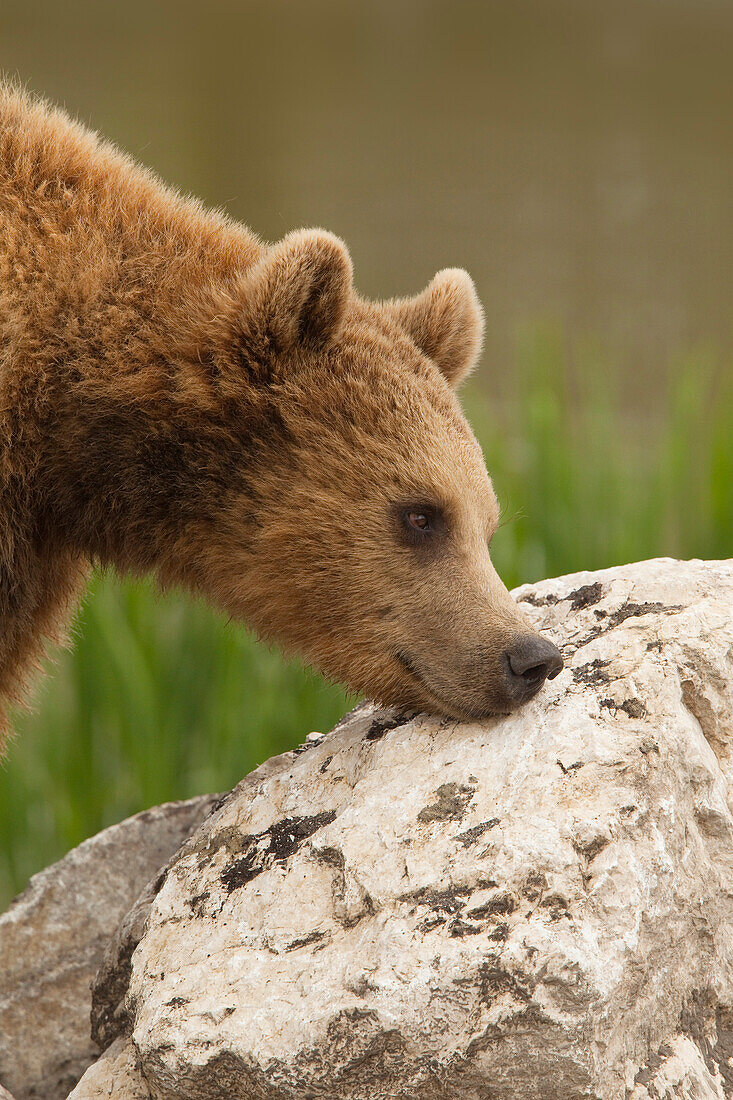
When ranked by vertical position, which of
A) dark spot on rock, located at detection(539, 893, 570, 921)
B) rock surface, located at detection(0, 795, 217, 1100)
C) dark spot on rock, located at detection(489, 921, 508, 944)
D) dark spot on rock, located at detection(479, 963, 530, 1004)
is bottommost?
rock surface, located at detection(0, 795, 217, 1100)

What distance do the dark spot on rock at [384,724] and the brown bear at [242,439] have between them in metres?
0.03

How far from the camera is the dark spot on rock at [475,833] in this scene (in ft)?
6.84

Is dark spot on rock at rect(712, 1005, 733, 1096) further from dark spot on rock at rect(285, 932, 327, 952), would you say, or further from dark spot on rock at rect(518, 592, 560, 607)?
dark spot on rock at rect(518, 592, 560, 607)

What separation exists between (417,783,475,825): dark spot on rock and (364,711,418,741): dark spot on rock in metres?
0.32

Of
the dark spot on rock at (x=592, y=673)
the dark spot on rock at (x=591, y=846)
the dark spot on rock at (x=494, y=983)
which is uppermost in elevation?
the dark spot on rock at (x=592, y=673)

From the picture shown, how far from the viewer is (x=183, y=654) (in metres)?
4.32

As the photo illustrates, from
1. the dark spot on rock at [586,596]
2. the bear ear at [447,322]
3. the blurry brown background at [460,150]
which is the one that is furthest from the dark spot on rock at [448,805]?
the blurry brown background at [460,150]

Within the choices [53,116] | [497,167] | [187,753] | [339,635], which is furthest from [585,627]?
[497,167]

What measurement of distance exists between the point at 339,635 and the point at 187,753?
5.83 feet

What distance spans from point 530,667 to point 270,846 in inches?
23.9

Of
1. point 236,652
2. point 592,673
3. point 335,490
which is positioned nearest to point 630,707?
point 592,673

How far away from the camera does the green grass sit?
4242mm

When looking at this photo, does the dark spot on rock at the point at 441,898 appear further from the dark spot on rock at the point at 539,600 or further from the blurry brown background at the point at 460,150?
the blurry brown background at the point at 460,150

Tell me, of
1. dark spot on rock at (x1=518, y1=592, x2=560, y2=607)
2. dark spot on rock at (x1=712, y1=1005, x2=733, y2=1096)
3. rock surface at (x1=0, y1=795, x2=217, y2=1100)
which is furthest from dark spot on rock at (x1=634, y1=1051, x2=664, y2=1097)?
rock surface at (x1=0, y1=795, x2=217, y2=1100)
